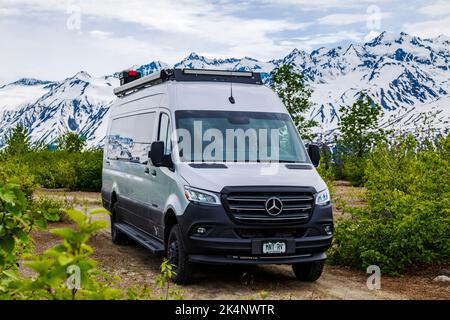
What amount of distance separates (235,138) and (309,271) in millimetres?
2059

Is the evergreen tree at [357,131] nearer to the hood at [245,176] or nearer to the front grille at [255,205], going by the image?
the hood at [245,176]

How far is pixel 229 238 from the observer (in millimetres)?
7645

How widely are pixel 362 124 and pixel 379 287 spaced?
26.3 m

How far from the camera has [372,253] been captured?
912 centimetres

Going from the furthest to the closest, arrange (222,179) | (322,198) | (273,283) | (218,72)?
(218,72) → (273,283) → (322,198) → (222,179)

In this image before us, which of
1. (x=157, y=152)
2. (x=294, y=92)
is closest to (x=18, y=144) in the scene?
(x=294, y=92)

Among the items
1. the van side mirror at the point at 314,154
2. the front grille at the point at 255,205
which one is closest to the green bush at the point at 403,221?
the van side mirror at the point at 314,154

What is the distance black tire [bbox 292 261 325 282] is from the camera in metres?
8.37

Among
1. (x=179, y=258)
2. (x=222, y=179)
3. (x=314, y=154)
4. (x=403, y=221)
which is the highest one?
(x=314, y=154)

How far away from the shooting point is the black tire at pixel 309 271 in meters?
8.37

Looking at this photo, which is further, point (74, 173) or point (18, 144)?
point (18, 144)

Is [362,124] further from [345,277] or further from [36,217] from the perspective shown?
[36,217]

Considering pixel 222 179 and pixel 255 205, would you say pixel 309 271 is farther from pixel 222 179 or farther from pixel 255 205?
pixel 222 179
